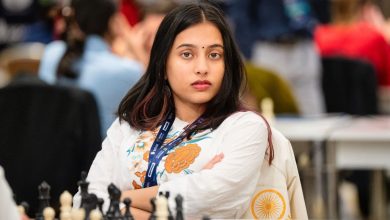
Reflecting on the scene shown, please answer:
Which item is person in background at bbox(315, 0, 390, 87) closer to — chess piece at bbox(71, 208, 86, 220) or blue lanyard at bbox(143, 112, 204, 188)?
blue lanyard at bbox(143, 112, 204, 188)

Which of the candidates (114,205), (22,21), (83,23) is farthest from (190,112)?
(22,21)

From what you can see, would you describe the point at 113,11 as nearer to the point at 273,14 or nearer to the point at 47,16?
the point at 273,14

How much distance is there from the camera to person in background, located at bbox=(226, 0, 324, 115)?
9367mm

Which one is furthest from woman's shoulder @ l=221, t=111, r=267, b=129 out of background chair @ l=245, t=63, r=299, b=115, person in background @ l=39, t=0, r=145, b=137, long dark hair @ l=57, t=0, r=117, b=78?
background chair @ l=245, t=63, r=299, b=115

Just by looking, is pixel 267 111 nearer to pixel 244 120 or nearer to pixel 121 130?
pixel 121 130

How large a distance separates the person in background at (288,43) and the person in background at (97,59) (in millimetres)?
2470

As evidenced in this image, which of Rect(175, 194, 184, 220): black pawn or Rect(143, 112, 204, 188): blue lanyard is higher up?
Rect(143, 112, 204, 188): blue lanyard

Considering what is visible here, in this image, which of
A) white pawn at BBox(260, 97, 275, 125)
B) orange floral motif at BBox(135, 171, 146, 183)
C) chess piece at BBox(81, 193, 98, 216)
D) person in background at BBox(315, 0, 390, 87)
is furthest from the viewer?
person in background at BBox(315, 0, 390, 87)

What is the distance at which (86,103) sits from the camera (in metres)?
5.86

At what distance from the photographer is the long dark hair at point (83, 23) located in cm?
696

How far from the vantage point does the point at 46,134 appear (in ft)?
19.1

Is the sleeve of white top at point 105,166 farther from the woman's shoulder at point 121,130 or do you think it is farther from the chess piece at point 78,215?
the chess piece at point 78,215

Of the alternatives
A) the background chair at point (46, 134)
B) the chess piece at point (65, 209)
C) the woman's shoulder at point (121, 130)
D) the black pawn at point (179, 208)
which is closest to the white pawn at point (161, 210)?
the black pawn at point (179, 208)

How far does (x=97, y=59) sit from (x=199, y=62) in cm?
316
